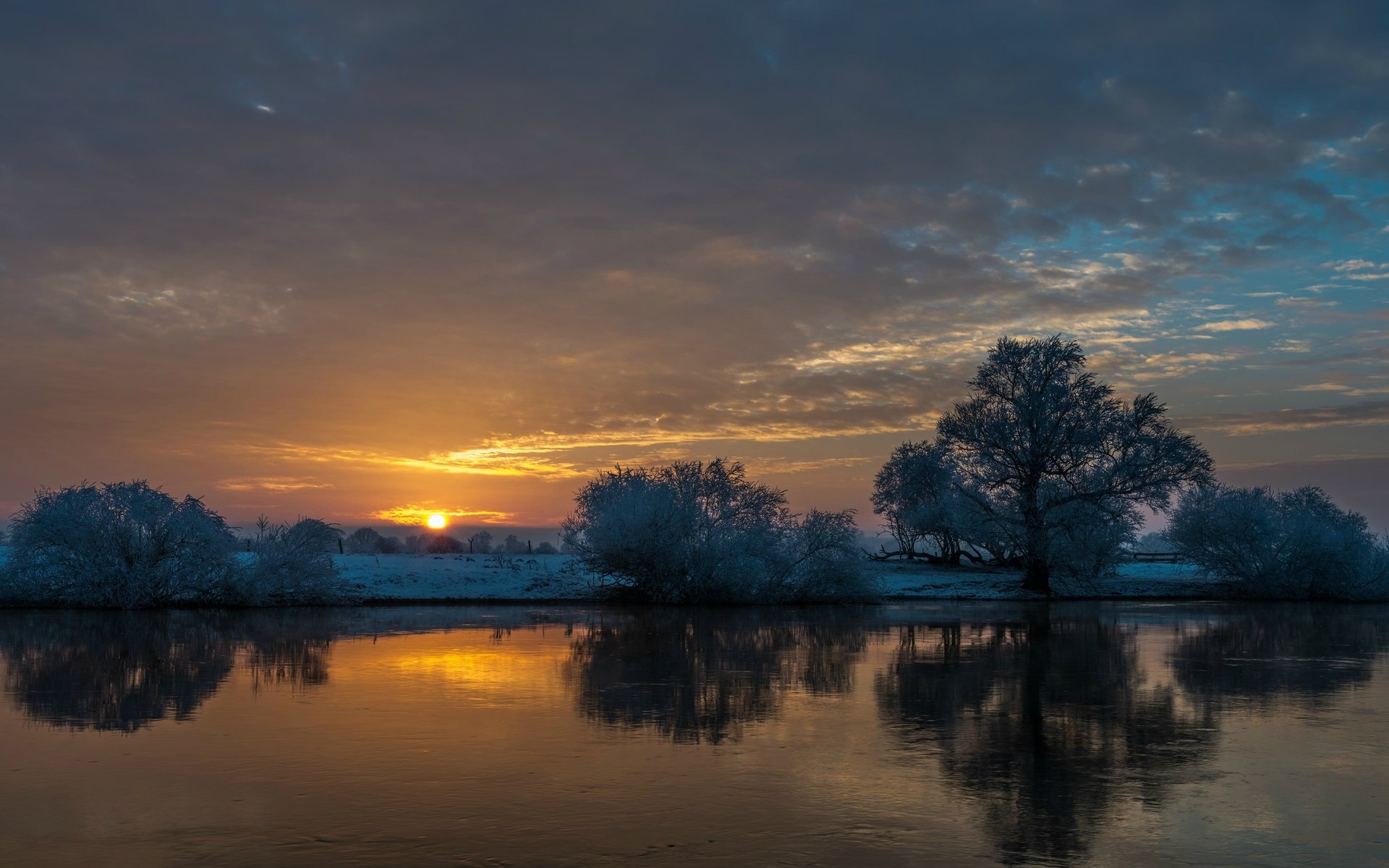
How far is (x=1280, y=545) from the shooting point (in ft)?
156

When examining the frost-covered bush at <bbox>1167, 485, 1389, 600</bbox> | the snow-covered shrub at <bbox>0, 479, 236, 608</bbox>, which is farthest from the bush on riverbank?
the frost-covered bush at <bbox>1167, 485, 1389, 600</bbox>

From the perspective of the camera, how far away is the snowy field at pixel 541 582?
139ft

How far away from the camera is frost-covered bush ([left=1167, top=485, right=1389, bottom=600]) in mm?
46531

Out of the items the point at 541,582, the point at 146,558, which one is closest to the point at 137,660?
the point at 146,558

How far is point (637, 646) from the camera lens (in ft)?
73.1

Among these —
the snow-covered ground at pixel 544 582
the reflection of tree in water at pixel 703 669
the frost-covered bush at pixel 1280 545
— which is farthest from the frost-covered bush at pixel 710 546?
the frost-covered bush at pixel 1280 545

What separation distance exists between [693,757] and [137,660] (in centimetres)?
1367

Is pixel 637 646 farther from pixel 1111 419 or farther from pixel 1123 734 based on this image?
pixel 1111 419

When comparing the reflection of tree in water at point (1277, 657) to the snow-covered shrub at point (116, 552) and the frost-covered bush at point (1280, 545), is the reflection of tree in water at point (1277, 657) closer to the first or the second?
the frost-covered bush at point (1280, 545)

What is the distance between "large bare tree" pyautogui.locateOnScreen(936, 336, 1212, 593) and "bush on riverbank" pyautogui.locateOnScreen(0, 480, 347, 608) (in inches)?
1124

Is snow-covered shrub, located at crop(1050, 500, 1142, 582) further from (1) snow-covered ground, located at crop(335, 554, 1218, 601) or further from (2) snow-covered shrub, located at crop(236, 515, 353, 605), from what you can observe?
(2) snow-covered shrub, located at crop(236, 515, 353, 605)

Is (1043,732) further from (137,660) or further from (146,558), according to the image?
(146,558)

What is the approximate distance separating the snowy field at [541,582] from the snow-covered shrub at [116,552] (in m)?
3.81

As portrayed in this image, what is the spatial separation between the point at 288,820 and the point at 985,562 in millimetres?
59583
